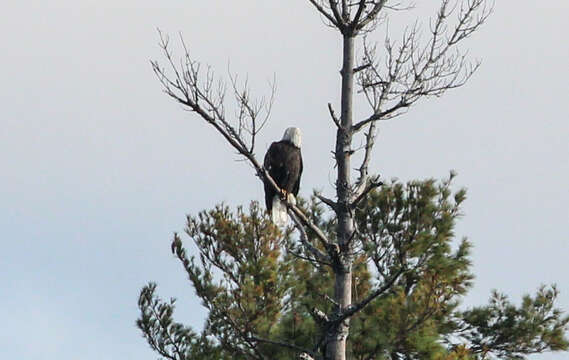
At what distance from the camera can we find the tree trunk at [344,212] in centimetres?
980

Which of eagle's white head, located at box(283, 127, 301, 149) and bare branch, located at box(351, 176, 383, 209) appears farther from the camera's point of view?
eagle's white head, located at box(283, 127, 301, 149)

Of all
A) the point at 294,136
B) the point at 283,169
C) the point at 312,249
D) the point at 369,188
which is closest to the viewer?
the point at 369,188

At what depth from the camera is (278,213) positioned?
11.8 meters

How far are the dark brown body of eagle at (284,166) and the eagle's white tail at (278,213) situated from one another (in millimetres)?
75

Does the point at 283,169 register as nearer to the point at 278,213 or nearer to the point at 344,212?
the point at 278,213

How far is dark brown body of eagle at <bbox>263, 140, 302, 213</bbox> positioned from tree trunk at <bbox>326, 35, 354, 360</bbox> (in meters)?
2.03

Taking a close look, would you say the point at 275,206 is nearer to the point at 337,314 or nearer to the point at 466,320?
the point at 337,314

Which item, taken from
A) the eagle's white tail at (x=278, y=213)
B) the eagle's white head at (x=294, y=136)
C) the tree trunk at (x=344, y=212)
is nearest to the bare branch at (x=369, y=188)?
the tree trunk at (x=344, y=212)

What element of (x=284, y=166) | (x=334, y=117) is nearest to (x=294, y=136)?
(x=284, y=166)

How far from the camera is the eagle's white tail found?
11766 millimetres

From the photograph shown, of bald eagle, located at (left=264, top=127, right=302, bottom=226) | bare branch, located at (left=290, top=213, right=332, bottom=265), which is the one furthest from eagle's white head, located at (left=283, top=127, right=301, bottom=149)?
bare branch, located at (left=290, top=213, right=332, bottom=265)

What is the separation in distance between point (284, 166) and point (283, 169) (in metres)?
0.03

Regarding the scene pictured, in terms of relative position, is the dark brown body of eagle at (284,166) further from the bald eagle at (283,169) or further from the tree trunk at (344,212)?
the tree trunk at (344,212)

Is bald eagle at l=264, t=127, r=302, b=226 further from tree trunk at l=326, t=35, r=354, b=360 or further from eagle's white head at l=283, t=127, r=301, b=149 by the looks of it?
tree trunk at l=326, t=35, r=354, b=360
